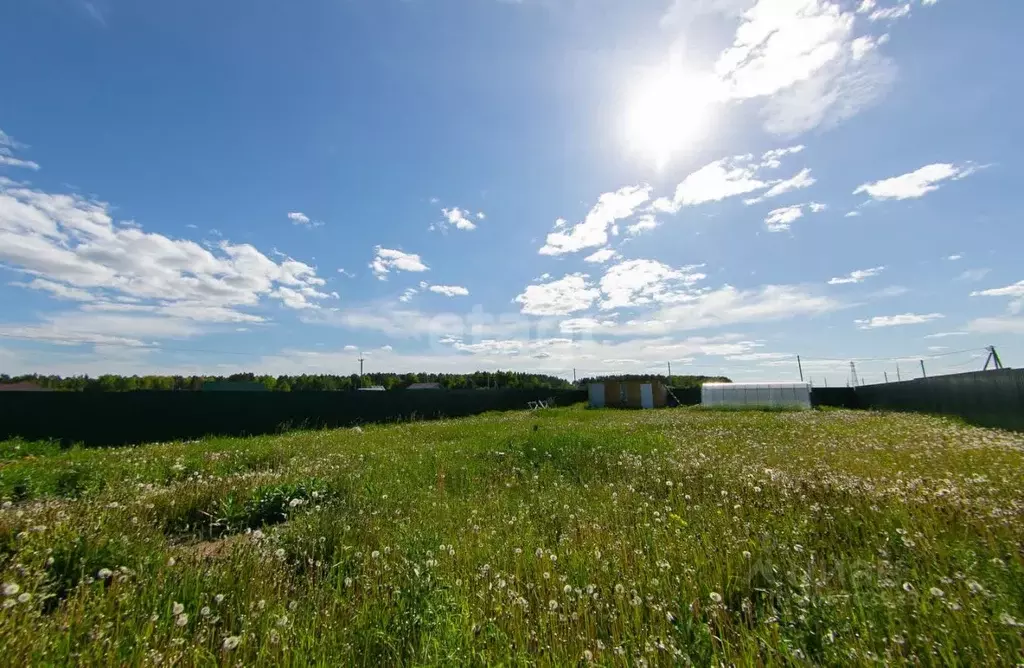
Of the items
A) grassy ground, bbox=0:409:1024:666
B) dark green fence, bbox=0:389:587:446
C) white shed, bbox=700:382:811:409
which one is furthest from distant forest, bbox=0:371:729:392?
grassy ground, bbox=0:409:1024:666

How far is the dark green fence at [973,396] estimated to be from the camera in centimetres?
1468

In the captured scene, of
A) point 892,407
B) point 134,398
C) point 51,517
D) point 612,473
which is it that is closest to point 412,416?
point 134,398

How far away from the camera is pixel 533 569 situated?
11.3 ft

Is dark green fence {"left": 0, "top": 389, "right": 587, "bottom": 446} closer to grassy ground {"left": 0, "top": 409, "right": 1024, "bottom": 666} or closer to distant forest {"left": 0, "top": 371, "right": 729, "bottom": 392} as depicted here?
grassy ground {"left": 0, "top": 409, "right": 1024, "bottom": 666}

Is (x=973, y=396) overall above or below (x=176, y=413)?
above

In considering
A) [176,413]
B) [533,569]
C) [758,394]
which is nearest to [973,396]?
[758,394]

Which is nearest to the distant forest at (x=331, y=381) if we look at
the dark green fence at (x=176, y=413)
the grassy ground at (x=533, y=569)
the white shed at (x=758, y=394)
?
the white shed at (x=758, y=394)

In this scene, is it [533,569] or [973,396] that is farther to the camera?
[973,396]

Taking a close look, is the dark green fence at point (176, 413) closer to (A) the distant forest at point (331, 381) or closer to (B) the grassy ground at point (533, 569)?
(B) the grassy ground at point (533, 569)

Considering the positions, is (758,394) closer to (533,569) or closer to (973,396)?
(973,396)

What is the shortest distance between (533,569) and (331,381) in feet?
219

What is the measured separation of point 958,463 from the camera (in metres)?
6.61

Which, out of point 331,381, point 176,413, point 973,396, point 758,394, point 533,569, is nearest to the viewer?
point 533,569

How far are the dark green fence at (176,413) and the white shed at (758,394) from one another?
27.2m
